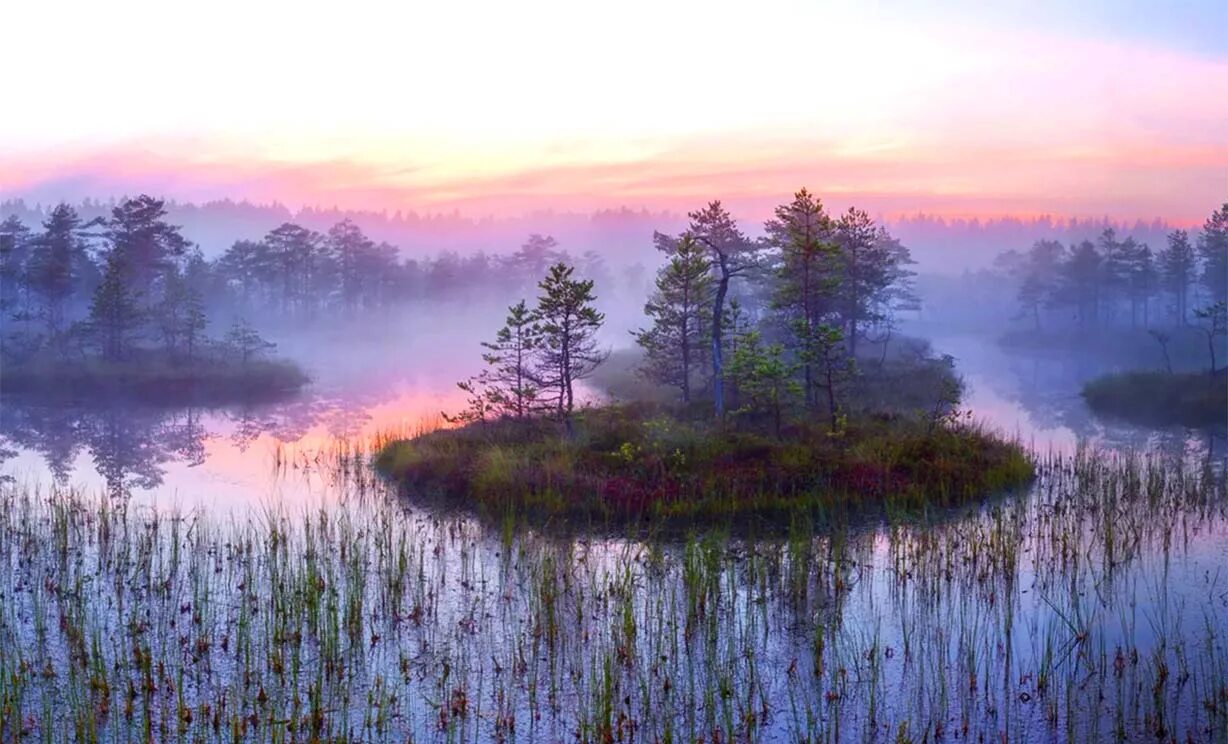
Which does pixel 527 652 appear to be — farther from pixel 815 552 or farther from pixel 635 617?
pixel 815 552

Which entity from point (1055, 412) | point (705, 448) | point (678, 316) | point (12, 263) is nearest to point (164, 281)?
point (12, 263)

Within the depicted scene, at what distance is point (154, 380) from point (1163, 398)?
50.8 metres

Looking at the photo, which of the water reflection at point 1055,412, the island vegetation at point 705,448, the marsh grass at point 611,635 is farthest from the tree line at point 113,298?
the water reflection at point 1055,412

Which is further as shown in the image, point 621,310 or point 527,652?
point 621,310

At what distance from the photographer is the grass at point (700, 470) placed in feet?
64.8

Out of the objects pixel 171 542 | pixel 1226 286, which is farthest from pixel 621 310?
pixel 171 542

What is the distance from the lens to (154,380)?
167 ft

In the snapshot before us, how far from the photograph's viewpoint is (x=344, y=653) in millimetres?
11266

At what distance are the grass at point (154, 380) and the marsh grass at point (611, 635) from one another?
109ft

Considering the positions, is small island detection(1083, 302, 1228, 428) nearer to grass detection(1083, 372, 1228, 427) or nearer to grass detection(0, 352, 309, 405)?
grass detection(1083, 372, 1228, 427)

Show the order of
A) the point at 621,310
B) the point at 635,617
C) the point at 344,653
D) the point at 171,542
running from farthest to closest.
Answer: the point at 621,310
the point at 171,542
the point at 635,617
the point at 344,653

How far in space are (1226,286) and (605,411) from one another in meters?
79.3

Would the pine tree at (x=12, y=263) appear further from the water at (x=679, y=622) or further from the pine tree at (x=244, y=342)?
the water at (x=679, y=622)

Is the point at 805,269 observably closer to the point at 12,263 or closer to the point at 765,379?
the point at 765,379
